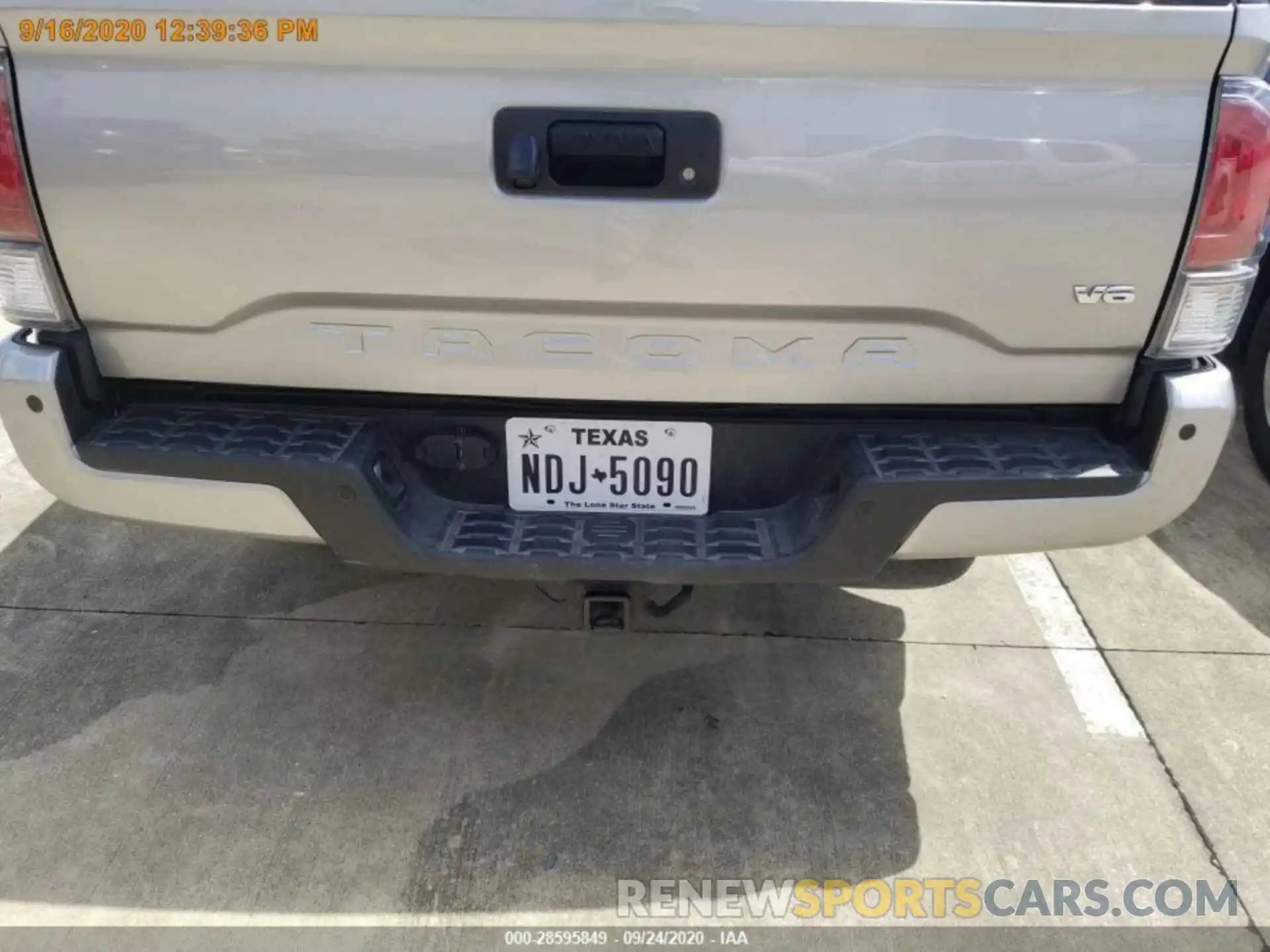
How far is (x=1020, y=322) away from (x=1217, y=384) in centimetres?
41

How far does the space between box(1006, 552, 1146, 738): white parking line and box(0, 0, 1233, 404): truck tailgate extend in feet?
3.14

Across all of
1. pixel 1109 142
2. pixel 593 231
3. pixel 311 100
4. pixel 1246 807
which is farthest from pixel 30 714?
pixel 1246 807

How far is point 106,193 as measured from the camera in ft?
6.11

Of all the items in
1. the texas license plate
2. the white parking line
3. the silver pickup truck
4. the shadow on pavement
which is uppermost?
the silver pickup truck

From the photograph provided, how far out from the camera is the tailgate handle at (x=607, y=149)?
5.86ft

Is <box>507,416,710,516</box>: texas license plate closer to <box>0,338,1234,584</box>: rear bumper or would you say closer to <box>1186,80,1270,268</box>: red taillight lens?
<box>0,338,1234,584</box>: rear bumper

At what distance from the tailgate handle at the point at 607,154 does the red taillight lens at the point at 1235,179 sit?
3.16ft

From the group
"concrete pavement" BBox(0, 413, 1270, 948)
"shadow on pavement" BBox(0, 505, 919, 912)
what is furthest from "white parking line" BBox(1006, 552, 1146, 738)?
"shadow on pavement" BBox(0, 505, 919, 912)

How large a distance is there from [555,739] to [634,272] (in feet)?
4.21

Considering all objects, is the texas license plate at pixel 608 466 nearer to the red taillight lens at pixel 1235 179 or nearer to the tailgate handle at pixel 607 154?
the tailgate handle at pixel 607 154

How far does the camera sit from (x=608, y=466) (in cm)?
207

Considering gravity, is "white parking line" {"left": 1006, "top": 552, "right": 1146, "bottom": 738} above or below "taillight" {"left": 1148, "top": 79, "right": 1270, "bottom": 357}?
below

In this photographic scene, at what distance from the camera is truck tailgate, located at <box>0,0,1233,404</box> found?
1.75 meters

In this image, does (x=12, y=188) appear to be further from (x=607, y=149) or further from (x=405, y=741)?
(x=405, y=741)
